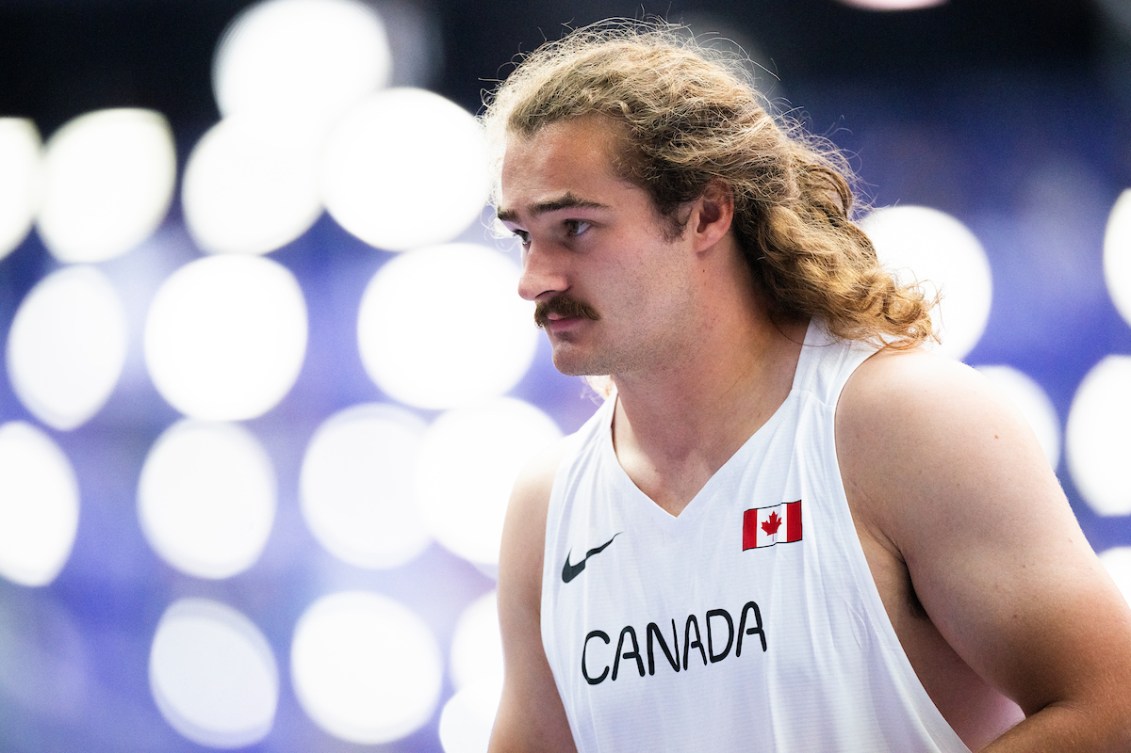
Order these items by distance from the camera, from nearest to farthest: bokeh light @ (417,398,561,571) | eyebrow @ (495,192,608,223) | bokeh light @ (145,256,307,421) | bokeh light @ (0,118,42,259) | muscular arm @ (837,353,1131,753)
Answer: muscular arm @ (837,353,1131,753) → eyebrow @ (495,192,608,223) → bokeh light @ (417,398,561,571) → bokeh light @ (145,256,307,421) → bokeh light @ (0,118,42,259)

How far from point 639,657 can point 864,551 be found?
27 centimetres

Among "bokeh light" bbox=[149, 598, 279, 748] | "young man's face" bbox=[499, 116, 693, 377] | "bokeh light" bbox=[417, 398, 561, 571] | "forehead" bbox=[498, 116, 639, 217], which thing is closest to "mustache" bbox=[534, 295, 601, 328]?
"young man's face" bbox=[499, 116, 693, 377]

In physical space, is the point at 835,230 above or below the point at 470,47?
below

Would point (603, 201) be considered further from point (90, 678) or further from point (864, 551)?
point (90, 678)

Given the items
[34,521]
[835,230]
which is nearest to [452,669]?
[34,521]

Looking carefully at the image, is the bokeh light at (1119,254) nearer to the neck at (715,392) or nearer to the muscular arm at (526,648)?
the neck at (715,392)

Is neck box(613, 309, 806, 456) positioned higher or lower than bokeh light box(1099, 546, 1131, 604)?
higher

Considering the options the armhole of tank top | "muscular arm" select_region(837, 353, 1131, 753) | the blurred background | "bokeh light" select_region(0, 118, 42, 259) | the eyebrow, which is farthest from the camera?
"bokeh light" select_region(0, 118, 42, 259)

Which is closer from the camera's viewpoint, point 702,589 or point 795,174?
point 702,589

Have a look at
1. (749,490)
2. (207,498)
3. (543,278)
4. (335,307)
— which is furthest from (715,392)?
(207,498)

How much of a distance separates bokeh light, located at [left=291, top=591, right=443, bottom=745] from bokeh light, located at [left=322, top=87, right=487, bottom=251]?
27.6 inches

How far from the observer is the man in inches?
39.1

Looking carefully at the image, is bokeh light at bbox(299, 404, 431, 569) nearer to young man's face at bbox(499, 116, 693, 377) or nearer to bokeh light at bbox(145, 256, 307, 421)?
bokeh light at bbox(145, 256, 307, 421)

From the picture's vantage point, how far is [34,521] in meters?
2.29
